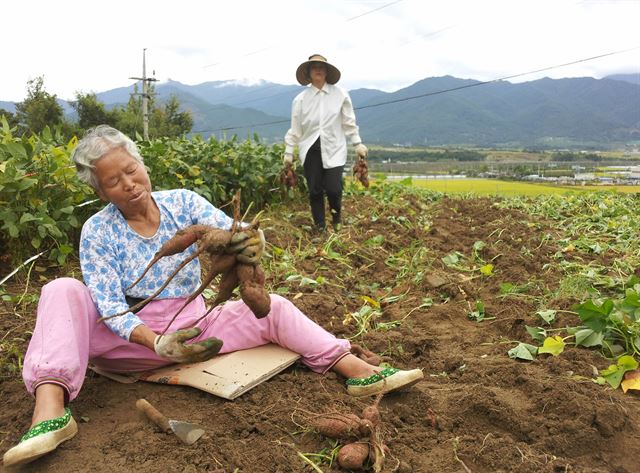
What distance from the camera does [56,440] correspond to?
61.1 inches

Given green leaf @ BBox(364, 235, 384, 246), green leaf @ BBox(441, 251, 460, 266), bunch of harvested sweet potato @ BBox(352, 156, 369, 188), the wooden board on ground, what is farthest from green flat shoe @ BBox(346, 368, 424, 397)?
bunch of harvested sweet potato @ BBox(352, 156, 369, 188)

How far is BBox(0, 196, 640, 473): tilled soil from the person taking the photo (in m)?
1.54

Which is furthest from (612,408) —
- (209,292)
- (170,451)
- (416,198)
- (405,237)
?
(416,198)

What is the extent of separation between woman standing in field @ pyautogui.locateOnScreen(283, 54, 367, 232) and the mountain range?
30714 mm

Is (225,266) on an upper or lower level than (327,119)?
lower

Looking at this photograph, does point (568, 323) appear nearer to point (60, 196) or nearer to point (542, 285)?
point (542, 285)

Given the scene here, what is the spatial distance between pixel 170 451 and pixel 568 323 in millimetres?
1844

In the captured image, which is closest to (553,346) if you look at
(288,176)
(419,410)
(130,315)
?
(419,410)

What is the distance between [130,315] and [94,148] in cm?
59

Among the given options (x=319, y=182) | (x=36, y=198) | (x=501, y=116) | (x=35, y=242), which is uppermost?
(x=501, y=116)

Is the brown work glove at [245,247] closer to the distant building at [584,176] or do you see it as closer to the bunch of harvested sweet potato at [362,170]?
the bunch of harvested sweet potato at [362,170]

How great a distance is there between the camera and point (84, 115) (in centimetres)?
2416

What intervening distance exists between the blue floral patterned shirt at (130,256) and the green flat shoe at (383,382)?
74 cm

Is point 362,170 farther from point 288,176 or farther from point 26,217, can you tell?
point 26,217
